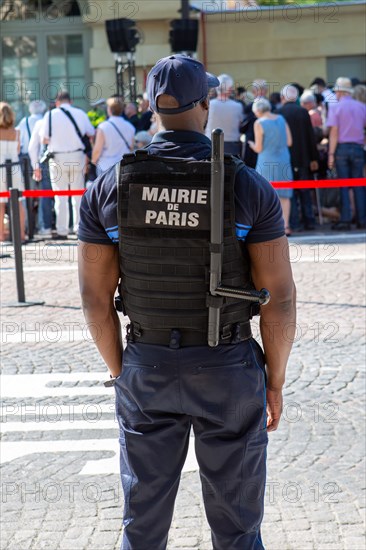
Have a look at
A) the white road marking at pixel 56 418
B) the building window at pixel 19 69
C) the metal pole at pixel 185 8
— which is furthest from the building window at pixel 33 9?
the white road marking at pixel 56 418

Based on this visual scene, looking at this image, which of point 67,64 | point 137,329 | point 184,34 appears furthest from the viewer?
point 67,64

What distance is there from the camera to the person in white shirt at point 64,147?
13.0 m

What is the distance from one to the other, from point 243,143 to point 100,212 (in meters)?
10.8

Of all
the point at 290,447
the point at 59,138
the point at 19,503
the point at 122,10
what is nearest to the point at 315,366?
the point at 290,447

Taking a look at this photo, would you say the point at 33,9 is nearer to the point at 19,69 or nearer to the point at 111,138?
the point at 19,69

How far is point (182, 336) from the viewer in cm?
305

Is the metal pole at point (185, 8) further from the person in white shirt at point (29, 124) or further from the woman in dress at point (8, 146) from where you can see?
the woman in dress at point (8, 146)

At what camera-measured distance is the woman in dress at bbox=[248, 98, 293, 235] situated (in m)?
12.5

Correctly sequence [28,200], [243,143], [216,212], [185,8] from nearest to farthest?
1. [216,212]
2. [243,143]
3. [28,200]
4. [185,8]

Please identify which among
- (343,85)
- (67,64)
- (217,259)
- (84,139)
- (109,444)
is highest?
(67,64)

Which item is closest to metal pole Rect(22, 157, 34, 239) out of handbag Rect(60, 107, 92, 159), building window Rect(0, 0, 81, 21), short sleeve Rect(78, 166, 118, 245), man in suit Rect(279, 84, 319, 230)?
handbag Rect(60, 107, 92, 159)

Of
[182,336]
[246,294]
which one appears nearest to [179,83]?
[246,294]

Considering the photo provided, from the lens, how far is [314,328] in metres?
8.23

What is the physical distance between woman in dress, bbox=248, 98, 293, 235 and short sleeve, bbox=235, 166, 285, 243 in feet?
31.7
